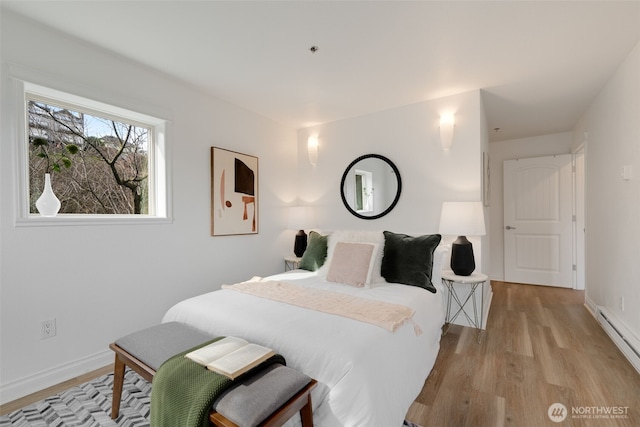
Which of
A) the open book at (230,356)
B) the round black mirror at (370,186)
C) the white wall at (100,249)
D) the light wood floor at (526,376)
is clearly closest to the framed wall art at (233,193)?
the white wall at (100,249)

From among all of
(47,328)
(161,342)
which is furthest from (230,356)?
(47,328)

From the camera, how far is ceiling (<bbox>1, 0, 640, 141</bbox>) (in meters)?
1.81

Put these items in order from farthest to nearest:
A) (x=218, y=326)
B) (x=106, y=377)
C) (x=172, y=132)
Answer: (x=172, y=132), (x=106, y=377), (x=218, y=326)

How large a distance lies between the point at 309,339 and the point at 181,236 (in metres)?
1.86

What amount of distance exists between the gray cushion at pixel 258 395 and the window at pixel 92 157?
1.84 m

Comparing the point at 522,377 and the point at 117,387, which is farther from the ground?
the point at 117,387

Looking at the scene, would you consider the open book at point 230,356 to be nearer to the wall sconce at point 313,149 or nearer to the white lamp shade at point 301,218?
the white lamp shade at point 301,218

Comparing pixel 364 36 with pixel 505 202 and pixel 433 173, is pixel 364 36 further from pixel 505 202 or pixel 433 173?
pixel 505 202

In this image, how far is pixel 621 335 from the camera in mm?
2383

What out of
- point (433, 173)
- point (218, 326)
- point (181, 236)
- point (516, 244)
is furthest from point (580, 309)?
point (181, 236)

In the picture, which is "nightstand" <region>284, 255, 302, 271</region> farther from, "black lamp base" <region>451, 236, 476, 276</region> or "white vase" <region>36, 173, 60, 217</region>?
"white vase" <region>36, 173, 60, 217</region>

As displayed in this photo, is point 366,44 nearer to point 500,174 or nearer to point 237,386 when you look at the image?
point 237,386

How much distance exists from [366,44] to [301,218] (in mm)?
2233

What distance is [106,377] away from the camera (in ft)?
6.92
